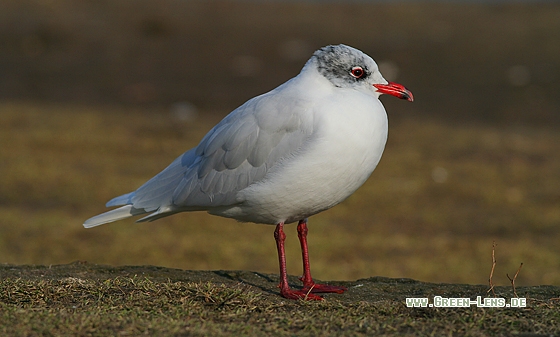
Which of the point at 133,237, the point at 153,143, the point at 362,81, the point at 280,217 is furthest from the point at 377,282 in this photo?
the point at 153,143

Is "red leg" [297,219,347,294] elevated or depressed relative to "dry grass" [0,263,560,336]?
elevated

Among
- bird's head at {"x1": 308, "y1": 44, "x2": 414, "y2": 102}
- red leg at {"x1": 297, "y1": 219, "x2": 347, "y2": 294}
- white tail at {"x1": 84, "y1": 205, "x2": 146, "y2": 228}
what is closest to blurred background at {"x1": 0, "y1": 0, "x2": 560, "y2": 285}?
red leg at {"x1": 297, "y1": 219, "x2": 347, "y2": 294}

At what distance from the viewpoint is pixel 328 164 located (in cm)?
483

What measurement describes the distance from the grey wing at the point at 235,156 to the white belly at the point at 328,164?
108 millimetres

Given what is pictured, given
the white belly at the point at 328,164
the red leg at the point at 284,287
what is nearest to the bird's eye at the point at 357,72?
the white belly at the point at 328,164

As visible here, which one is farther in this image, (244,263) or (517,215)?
(517,215)

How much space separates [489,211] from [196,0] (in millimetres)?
17683

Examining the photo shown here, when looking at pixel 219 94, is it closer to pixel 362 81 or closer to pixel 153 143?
pixel 153 143

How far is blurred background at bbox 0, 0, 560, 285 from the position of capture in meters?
9.68

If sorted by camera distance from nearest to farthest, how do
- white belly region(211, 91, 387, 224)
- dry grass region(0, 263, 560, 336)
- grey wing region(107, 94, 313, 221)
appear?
dry grass region(0, 263, 560, 336)
white belly region(211, 91, 387, 224)
grey wing region(107, 94, 313, 221)

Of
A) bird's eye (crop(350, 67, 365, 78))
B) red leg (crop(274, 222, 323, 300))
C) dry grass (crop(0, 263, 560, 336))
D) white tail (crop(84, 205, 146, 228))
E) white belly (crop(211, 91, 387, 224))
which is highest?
bird's eye (crop(350, 67, 365, 78))

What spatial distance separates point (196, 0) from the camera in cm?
2683

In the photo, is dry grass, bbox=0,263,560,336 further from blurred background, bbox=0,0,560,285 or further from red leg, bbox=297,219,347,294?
blurred background, bbox=0,0,560,285

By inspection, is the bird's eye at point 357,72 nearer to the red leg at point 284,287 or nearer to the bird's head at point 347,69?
the bird's head at point 347,69
